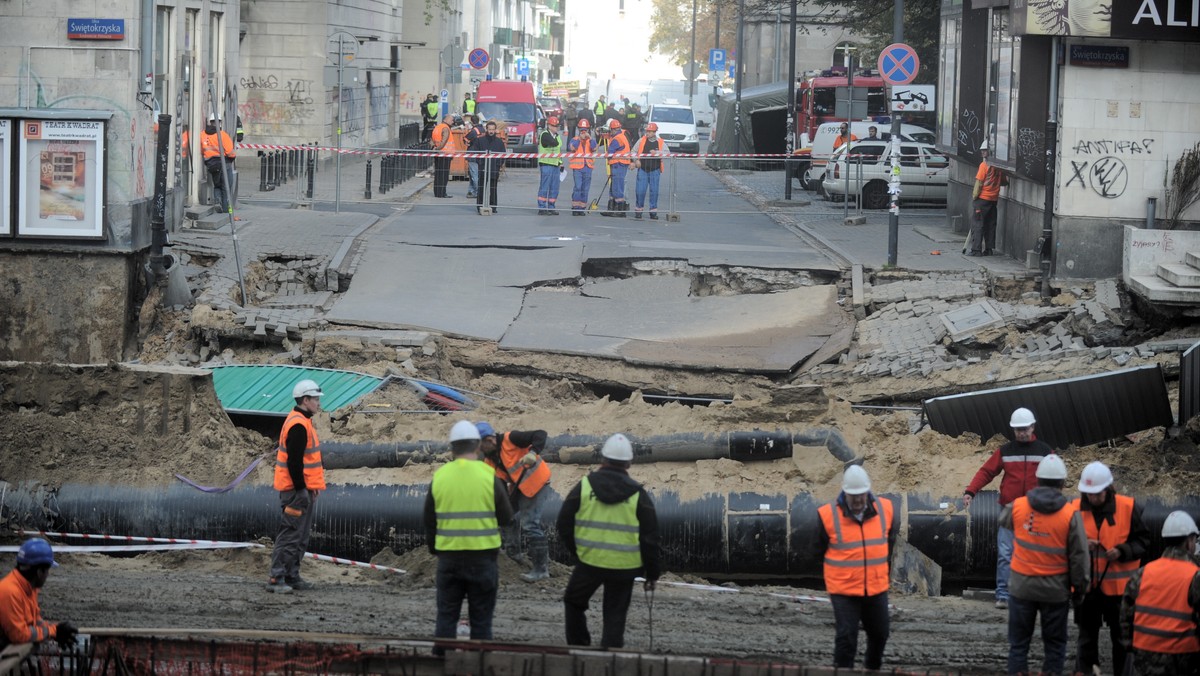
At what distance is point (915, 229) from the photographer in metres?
24.2

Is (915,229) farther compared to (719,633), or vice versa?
(915,229)

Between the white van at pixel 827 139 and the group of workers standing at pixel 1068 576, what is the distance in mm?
22961

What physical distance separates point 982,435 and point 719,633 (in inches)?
182

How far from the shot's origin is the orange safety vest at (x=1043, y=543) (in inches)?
303

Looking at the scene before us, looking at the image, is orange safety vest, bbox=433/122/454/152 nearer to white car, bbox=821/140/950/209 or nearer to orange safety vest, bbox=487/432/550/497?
white car, bbox=821/140/950/209

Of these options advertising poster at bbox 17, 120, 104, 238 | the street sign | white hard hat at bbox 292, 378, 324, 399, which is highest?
the street sign

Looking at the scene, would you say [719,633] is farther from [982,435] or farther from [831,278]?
[831,278]

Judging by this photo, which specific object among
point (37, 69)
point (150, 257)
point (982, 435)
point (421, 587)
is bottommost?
point (421, 587)

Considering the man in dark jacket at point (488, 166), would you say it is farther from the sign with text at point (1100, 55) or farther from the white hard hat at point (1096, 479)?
the white hard hat at point (1096, 479)

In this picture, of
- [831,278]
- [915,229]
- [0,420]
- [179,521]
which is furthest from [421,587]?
[915,229]

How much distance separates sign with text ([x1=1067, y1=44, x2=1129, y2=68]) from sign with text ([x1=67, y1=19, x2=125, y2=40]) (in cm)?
1195

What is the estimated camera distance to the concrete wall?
16438 millimetres

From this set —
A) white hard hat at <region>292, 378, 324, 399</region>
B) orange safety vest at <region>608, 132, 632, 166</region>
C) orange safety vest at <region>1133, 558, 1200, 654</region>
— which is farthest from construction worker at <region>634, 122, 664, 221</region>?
orange safety vest at <region>1133, 558, 1200, 654</region>

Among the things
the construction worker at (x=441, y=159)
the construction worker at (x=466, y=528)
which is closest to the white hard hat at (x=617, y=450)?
the construction worker at (x=466, y=528)
